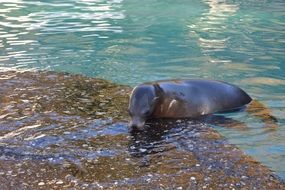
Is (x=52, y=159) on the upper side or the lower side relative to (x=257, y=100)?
upper

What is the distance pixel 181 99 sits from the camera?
6.02m

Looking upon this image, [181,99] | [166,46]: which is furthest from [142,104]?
[166,46]

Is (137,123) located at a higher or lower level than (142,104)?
lower

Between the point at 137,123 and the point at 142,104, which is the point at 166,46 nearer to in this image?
the point at 142,104

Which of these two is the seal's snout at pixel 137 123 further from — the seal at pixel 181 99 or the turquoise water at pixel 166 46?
the turquoise water at pixel 166 46

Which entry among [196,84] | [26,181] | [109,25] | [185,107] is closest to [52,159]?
[26,181]

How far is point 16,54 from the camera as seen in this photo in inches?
410

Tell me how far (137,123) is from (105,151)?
75cm

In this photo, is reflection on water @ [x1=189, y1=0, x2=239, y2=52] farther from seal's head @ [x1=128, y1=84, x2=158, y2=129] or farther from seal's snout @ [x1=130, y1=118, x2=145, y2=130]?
seal's snout @ [x1=130, y1=118, x2=145, y2=130]

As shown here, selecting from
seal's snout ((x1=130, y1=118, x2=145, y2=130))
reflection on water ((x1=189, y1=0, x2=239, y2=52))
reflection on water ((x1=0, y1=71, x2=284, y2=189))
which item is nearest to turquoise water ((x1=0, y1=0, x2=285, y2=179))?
reflection on water ((x1=189, y1=0, x2=239, y2=52))

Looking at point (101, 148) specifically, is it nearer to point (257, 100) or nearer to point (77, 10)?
point (257, 100)

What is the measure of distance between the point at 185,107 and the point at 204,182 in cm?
209

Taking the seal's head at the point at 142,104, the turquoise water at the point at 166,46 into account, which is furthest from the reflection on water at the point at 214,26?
the seal's head at the point at 142,104

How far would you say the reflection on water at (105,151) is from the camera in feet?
13.2
